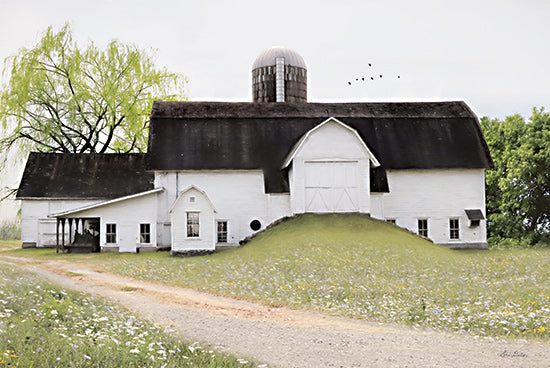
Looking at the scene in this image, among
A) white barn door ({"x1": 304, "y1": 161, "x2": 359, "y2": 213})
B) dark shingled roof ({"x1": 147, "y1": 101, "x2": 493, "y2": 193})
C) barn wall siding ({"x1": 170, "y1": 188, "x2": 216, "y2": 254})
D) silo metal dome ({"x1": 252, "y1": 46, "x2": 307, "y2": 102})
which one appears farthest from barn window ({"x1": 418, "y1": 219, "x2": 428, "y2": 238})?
silo metal dome ({"x1": 252, "y1": 46, "x2": 307, "y2": 102})

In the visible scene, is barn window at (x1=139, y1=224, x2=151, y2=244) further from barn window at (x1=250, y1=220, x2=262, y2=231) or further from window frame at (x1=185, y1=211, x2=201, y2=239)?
barn window at (x1=250, y1=220, x2=262, y2=231)

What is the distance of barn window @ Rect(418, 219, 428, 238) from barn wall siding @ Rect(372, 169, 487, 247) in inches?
9.5

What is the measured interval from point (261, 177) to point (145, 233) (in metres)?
7.81

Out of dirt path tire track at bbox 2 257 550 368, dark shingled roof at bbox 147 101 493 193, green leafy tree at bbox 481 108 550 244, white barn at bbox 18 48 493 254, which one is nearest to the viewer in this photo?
dirt path tire track at bbox 2 257 550 368

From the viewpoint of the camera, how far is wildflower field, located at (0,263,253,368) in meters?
9.62

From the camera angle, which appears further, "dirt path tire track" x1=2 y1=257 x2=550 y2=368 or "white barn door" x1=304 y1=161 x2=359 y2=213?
"white barn door" x1=304 y1=161 x2=359 y2=213

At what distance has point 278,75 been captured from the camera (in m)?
46.9

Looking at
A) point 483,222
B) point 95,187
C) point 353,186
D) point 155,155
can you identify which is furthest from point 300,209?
point 95,187

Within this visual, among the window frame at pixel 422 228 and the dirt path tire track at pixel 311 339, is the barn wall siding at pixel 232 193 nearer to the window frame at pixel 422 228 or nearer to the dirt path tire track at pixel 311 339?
the window frame at pixel 422 228

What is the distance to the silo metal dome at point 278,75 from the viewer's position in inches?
1879

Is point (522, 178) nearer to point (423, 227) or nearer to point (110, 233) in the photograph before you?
point (423, 227)

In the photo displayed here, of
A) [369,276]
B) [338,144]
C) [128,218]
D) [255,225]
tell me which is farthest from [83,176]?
[369,276]

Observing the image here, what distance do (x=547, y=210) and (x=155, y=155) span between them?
27.1m

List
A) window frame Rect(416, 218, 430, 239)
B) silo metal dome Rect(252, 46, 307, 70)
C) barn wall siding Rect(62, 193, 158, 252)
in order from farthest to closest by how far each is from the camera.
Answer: silo metal dome Rect(252, 46, 307, 70)
window frame Rect(416, 218, 430, 239)
barn wall siding Rect(62, 193, 158, 252)
